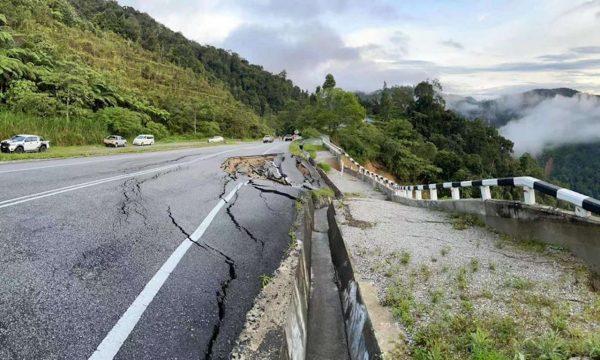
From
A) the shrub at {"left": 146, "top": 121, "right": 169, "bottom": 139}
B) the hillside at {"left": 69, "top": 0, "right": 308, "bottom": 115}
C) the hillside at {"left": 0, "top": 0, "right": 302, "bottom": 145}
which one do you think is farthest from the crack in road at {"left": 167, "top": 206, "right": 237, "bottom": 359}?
the hillside at {"left": 69, "top": 0, "right": 308, "bottom": 115}

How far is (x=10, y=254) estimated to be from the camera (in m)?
4.22

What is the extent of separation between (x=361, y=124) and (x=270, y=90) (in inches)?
4381

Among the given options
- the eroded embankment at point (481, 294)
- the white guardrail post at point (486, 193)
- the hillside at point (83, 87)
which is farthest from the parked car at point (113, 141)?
the white guardrail post at point (486, 193)

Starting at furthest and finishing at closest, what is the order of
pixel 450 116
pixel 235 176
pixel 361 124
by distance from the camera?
pixel 450 116 → pixel 361 124 → pixel 235 176

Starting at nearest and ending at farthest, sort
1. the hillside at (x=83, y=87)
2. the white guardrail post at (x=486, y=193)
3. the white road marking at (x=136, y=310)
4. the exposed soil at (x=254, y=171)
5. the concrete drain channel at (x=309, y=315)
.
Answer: the white road marking at (x=136, y=310) → the concrete drain channel at (x=309, y=315) → the white guardrail post at (x=486, y=193) → the exposed soil at (x=254, y=171) → the hillside at (x=83, y=87)

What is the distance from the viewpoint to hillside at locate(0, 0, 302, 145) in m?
28.5

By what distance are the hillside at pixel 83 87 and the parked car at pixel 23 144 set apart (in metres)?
2.60

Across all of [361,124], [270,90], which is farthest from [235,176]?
[270,90]

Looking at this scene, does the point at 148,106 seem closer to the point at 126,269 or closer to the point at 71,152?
the point at 71,152

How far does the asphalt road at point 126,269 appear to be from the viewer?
9.66ft

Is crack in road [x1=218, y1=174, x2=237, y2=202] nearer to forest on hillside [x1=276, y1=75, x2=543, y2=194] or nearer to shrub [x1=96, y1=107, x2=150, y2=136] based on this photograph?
shrub [x1=96, y1=107, x2=150, y2=136]

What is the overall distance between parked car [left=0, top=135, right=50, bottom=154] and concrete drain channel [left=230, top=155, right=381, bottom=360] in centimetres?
2128

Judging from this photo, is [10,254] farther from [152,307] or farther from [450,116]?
[450,116]

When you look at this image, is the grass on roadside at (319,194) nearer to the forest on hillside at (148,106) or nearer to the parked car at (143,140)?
the forest on hillside at (148,106)
